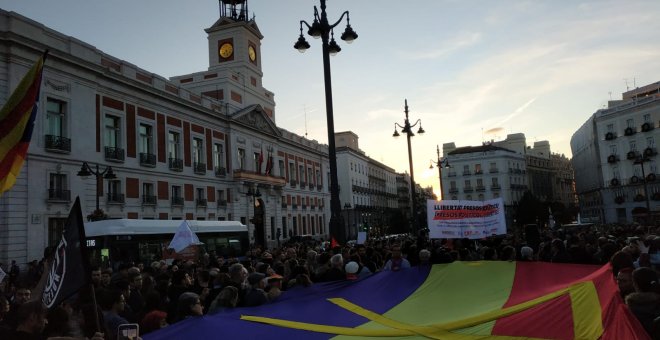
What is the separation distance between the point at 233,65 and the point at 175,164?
1497 cm

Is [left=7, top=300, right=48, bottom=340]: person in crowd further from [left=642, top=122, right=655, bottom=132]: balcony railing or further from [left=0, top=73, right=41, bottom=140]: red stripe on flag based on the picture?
[left=642, top=122, right=655, bottom=132]: balcony railing

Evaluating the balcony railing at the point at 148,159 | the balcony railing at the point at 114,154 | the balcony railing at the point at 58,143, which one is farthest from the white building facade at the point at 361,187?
the balcony railing at the point at 58,143

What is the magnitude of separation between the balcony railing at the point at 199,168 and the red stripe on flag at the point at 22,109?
114 ft

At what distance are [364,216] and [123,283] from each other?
7874 centimetres

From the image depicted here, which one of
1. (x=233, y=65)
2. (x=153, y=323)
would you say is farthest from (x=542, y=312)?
(x=233, y=65)

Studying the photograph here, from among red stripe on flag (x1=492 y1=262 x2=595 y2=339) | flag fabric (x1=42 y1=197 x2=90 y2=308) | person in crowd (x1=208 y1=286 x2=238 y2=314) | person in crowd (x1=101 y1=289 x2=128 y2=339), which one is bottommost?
red stripe on flag (x1=492 y1=262 x2=595 y2=339)

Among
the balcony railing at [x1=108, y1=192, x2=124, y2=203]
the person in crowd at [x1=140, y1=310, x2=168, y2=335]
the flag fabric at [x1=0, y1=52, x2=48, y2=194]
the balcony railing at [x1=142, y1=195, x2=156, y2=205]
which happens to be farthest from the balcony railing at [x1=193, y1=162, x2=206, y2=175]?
the person in crowd at [x1=140, y1=310, x2=168, y2=335]

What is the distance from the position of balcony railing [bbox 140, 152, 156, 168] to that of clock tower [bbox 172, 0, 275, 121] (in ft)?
38.2

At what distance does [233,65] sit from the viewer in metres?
49.3

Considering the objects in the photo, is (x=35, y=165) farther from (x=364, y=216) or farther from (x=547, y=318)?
(x=364, y=216)

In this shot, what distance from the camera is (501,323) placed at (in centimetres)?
555

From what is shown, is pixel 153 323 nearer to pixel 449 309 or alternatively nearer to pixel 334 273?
pixel 449 309

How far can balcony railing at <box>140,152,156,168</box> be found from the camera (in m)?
34.2

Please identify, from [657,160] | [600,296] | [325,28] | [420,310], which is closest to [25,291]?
[420,310]
